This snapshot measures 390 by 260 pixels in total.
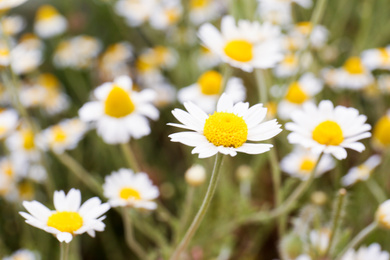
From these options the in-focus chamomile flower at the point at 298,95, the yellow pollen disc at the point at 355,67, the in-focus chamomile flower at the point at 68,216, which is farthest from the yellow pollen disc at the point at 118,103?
the yellow pollen disc at the point at 355,67

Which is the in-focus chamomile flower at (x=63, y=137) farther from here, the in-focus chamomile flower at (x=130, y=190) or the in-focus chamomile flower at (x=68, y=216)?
the in-focus chamomile flower at (x=68, y=216)

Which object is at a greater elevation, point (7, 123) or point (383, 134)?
point (7, 123)

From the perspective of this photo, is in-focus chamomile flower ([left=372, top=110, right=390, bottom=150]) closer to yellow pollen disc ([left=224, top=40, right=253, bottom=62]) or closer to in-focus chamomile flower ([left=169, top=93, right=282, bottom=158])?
yellow pollen disc ([left=224, top=40, right=253, bottom=62])

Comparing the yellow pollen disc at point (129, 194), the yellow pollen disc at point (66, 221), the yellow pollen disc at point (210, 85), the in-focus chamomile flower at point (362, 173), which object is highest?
the yellow pollen disc at point (210, 85)

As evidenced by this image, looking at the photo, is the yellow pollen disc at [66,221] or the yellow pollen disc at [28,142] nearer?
the yellow pollen disc at [66,221]

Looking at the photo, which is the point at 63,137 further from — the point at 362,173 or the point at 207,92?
the point at 362,173

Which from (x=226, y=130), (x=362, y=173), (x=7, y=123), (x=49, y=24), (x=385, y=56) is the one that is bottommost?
(x=362, y=173)

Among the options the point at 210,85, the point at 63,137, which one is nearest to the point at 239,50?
the point at 210,85
